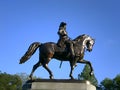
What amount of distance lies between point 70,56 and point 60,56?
53 centimetres

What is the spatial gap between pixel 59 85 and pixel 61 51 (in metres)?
1.93

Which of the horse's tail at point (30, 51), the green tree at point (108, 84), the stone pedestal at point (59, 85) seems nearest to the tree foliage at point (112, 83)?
the green tree at point (108, 84)

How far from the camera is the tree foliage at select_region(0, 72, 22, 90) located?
70.4 meters

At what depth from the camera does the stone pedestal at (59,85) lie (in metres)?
17.9

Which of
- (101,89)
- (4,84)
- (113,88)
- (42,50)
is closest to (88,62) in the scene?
(42,50)

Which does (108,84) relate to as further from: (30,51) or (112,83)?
(30,51)

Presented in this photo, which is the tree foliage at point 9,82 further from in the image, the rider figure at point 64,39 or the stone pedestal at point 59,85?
the stone pedestal at point 59,85

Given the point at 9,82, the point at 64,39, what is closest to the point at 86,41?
the point at 64,39

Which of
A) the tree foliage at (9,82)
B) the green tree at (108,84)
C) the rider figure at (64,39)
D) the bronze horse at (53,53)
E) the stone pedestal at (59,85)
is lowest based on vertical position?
the stone pedestal at (59,85)

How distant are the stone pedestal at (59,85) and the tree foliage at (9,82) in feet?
164

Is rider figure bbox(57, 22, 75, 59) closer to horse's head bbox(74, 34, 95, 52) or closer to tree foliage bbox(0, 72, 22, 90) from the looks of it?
horse's head bbox(74, 34, 95, 52)

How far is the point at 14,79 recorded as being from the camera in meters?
75.0

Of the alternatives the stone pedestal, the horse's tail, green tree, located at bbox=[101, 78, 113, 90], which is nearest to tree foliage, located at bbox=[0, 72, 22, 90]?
green tree, located at bbox=[101, 78, 113, 90]

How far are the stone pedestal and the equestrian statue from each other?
0.76m
